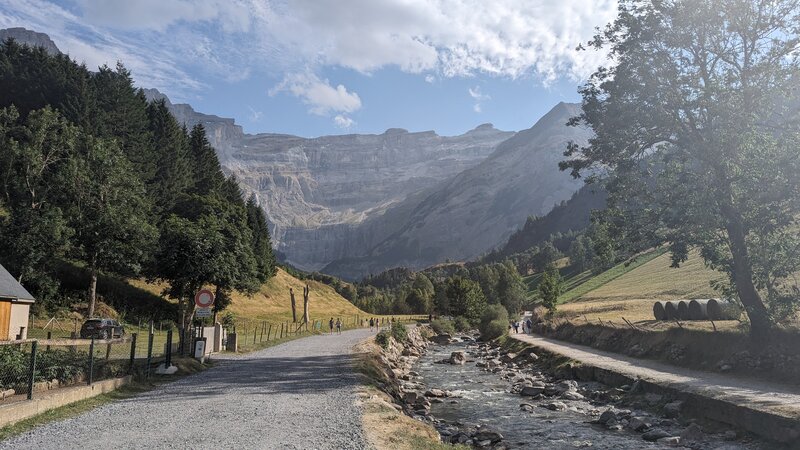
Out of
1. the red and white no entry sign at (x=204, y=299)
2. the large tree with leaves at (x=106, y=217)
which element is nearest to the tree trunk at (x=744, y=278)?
the red and white no entry sign at (x=204, y=299)

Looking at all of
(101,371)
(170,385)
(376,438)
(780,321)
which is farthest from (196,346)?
(780,321)

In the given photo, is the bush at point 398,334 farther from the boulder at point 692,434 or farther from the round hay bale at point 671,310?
the boulder at point 692,434

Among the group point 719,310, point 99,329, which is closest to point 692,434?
point 719,310

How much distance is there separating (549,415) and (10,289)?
120 ft

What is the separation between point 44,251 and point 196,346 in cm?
2585

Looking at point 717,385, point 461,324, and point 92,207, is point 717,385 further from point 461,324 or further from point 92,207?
point 461,324

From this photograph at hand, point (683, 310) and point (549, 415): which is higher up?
point (683, 310)

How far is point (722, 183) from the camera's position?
22438mm

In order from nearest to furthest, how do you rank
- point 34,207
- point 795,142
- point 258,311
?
1. point 795,142
2. point 34,207
3. point 258,311

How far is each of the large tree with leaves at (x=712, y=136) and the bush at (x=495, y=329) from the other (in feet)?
168

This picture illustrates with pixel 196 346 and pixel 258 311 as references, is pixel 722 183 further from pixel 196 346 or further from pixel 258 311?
pixel 258 311

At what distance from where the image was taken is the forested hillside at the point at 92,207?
137ft

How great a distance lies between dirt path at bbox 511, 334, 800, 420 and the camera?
1630 centimetres

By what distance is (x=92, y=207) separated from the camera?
4772 centimetres
